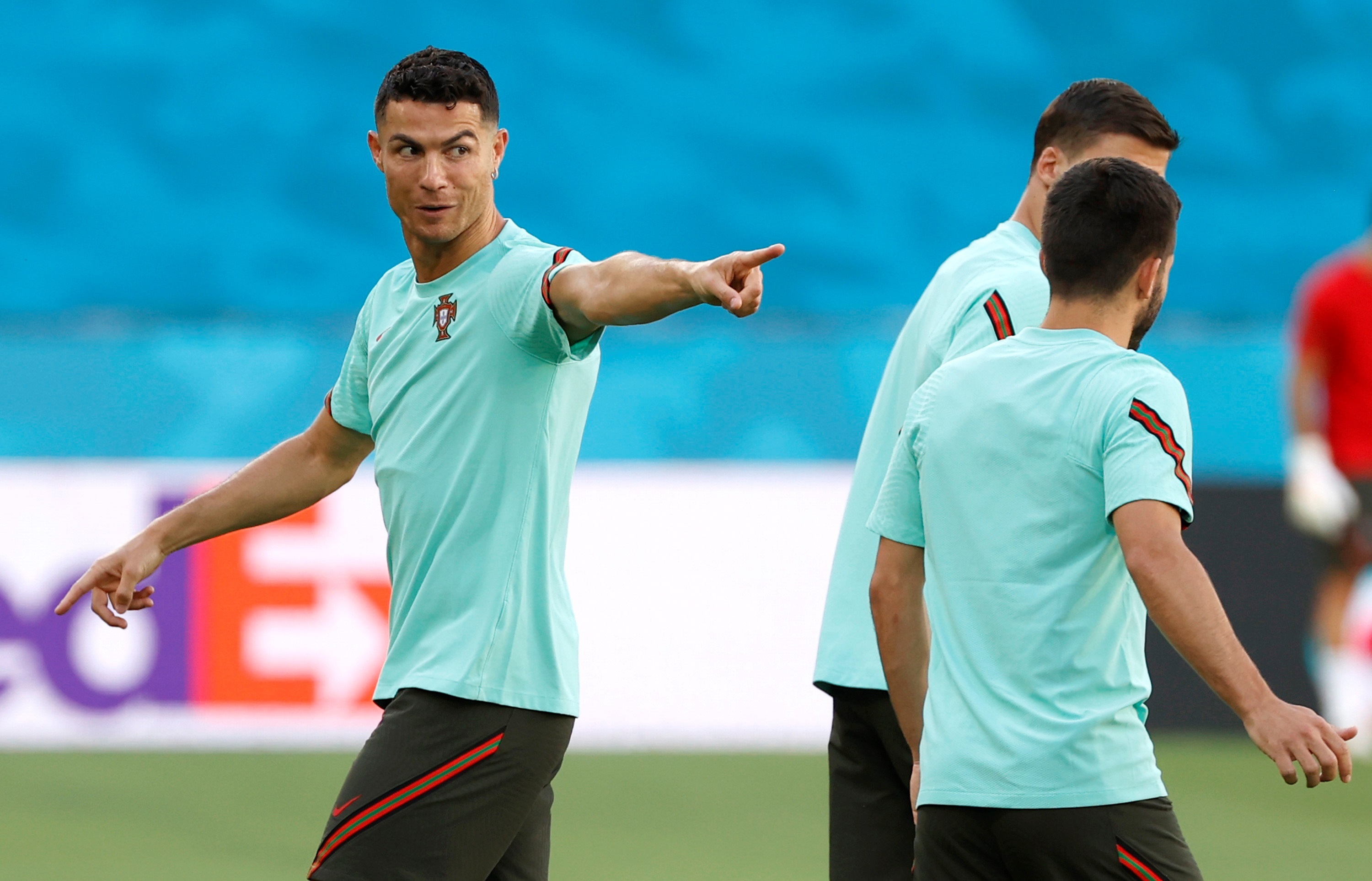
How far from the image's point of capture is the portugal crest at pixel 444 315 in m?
3.11

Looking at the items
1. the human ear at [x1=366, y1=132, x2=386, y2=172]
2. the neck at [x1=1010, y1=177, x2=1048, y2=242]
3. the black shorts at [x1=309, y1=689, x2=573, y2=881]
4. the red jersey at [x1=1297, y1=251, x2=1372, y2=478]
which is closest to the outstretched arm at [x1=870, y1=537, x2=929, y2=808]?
the black shorts at [x1=309, y1=689, x2=573, y2=881]

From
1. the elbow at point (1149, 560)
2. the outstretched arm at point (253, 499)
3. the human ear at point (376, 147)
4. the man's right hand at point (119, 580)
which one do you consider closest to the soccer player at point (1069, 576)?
the elbow at point (1149, 560)

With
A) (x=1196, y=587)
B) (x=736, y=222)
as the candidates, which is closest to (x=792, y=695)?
(x=736, y=222)

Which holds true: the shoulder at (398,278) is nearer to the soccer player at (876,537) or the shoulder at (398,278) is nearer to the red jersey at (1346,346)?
the soccer player at (876,537)

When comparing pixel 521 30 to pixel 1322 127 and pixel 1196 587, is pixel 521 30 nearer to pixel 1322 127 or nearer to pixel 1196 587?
pixel 1322 127

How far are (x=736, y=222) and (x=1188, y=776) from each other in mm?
5423

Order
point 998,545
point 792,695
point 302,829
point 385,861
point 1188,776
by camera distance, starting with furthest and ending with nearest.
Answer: point 792,695, point 1188,776, point 302,829, point 385,861, point 998,545

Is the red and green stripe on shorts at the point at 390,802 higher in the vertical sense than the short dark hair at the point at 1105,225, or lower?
lower

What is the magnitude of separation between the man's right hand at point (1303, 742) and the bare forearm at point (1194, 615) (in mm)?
50

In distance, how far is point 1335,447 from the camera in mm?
8414

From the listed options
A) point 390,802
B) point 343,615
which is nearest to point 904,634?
point 390,802

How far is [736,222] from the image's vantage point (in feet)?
37.8

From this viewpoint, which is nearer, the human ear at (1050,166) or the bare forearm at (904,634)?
the bare forearm at (904,634)

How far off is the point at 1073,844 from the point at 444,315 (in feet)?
4.68
